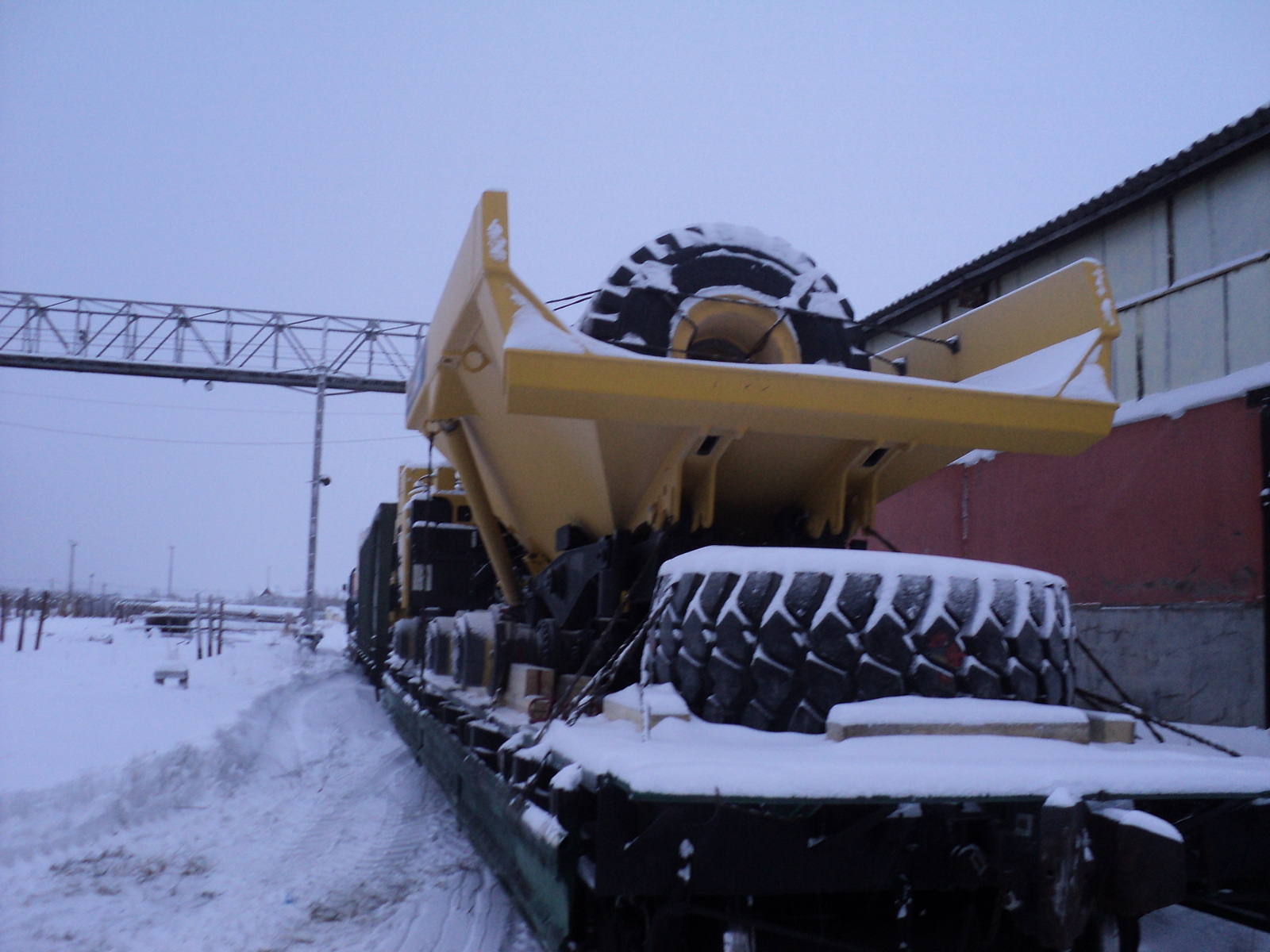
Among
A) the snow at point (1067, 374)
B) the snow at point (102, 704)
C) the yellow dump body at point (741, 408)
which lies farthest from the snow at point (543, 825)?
the snow at point (102, 704)

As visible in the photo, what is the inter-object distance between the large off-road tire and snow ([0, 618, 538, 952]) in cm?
180

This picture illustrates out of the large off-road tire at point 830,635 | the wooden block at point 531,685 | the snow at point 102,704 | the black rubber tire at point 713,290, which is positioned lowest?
the snow at point 102,704

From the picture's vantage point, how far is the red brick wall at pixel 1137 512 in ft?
20.6

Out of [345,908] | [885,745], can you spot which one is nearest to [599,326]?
[885,745]

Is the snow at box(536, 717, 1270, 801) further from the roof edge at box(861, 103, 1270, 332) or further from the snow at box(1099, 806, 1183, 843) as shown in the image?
the roof edge at box(861, 103, 1270, 332)

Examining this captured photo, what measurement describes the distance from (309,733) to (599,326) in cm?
776

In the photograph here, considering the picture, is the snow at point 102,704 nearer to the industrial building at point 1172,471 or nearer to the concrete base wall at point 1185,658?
the concrete base wall at point 1185,658

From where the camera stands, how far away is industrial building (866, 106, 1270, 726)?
6262mm

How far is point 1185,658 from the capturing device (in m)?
6.58

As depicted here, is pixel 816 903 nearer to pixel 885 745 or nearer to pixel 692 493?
pixel 885 745

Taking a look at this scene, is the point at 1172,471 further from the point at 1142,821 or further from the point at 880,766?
the point at 880,766

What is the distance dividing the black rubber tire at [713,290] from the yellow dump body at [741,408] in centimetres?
43

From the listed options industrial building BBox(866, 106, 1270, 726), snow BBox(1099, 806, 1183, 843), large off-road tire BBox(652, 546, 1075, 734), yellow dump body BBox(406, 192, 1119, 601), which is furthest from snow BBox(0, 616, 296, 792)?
industrial building BBox(866, 106, 1270, 726)

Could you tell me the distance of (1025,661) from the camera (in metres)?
2.93
